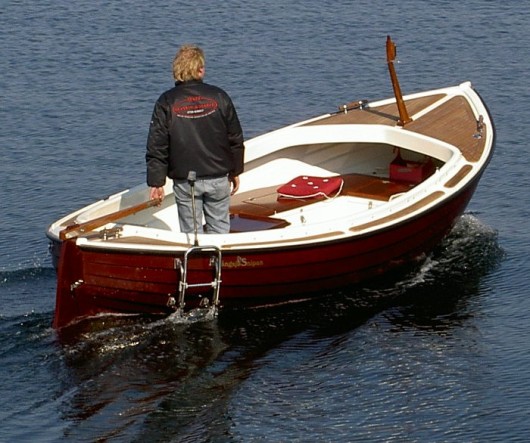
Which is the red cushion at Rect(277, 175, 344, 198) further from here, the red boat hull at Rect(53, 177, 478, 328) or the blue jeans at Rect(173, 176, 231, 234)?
the blue jeans at Rect(173, 176, 231, 234)

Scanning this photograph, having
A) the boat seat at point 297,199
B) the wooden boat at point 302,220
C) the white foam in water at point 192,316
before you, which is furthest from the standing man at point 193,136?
the boat seat at point 297,199

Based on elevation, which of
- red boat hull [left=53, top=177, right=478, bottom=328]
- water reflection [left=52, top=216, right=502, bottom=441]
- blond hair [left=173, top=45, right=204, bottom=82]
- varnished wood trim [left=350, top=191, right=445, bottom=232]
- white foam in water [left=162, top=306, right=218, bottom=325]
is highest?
blond hair [left=173, top=45, right=204, bottom=82]

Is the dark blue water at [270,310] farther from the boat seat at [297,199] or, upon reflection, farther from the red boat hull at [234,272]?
the boat seat at [297,199]

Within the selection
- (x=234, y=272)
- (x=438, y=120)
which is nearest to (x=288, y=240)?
(x=234, y=272)

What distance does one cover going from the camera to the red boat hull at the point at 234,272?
1018 centimetres

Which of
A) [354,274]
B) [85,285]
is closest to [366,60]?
[354,274]

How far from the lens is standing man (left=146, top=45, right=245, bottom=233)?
1020 centimetres

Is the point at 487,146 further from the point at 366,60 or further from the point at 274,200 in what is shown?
the point at 366,60

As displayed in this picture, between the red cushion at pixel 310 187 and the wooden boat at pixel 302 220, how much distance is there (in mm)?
15

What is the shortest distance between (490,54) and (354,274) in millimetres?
9127

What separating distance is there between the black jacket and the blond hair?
0.18 ft

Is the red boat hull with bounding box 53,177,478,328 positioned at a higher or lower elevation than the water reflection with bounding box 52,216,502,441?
higher

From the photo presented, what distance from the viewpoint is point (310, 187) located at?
41.9 ft

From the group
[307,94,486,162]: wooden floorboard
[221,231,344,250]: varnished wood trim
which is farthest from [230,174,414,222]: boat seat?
[221,231,344,250]: varnished wood trim
